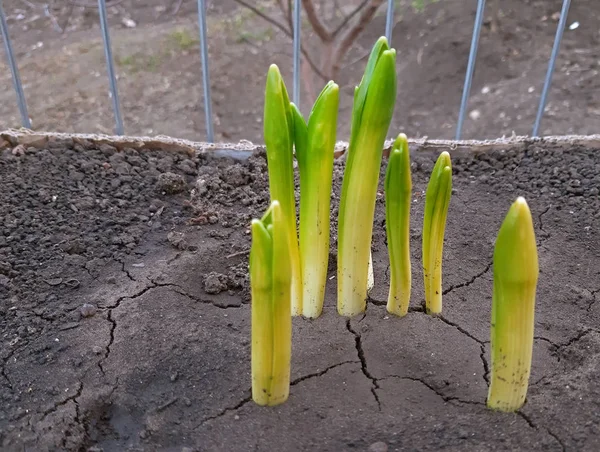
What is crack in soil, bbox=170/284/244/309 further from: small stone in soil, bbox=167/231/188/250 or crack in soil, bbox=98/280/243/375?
small stone in soil, bbox=167/231/188/250

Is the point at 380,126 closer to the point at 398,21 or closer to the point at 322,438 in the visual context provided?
the point at 322,438

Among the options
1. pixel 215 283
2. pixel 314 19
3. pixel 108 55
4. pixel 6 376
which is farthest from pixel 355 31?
pixel 6 376

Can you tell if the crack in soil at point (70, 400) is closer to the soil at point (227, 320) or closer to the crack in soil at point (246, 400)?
the soil at point (227, 320)

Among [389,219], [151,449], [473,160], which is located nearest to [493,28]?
[473,160]

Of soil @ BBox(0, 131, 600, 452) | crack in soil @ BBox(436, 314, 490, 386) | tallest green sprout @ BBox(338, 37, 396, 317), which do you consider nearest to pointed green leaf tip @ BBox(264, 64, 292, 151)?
tallest green sprout @ BBox(338, 37, 396, 317)

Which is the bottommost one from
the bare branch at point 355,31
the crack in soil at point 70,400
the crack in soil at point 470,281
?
the crack in soil at point 70,400

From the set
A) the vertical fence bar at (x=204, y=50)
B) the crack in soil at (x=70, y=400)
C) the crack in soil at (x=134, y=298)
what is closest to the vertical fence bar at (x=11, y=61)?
the vertical fence bar at (x=204, y=50)
